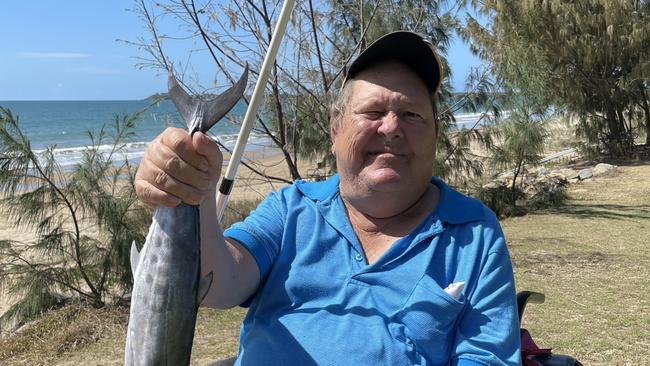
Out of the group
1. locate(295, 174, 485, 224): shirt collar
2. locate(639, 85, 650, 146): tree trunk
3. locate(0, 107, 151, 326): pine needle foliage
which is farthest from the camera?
locate(639, 85, 650, 146): tree trunk

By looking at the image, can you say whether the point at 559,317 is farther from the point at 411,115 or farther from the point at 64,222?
the point at 64,222

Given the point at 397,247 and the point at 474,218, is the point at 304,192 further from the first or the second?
the point at 474,218

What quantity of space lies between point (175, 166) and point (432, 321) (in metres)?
0.99

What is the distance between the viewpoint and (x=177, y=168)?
66.9 inches

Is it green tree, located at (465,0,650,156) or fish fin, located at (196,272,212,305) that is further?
green tree, located at (465,0,650,156)

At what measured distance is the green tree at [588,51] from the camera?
17734mm

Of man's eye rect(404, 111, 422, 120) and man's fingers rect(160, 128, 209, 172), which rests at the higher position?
man's eye rect(404, 111, 422, 120)

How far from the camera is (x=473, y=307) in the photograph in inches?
78.4

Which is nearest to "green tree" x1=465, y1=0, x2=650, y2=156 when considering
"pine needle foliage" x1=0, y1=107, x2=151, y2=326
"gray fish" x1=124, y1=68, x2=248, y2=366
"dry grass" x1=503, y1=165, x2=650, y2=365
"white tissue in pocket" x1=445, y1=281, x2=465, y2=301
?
"dry grass" x1=503, y1=165, x2=650, y2=365

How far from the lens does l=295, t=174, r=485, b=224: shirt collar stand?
217 centimetres

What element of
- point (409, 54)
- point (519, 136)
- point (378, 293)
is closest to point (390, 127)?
point (409, 54)

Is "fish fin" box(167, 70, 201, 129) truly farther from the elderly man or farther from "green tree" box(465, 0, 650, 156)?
"green tree" box(465, 0, 650, 156)

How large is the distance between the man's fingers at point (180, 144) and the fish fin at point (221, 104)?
141mm

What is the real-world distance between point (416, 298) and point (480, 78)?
6677 millimetres
